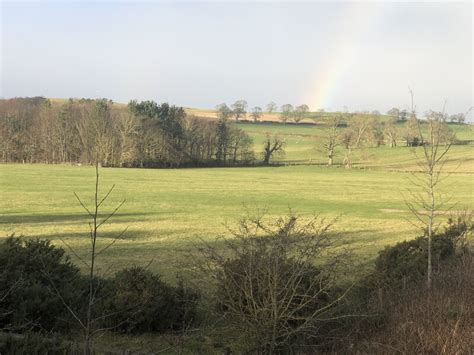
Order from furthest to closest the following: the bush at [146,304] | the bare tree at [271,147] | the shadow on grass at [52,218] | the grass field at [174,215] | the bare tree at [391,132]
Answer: the bare tree at [391,132] < the bare tree at [271,147] < the shadow on grass at [52,218] < the grass field at [174,215] < the bush at [146,304]

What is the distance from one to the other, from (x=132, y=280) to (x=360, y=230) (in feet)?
58.6

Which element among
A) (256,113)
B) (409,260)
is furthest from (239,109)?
(409,260)

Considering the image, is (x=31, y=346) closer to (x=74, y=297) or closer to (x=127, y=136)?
(x=74, y=297)

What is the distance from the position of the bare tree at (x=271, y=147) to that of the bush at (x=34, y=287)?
104349 mm

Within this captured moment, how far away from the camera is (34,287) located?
775cm

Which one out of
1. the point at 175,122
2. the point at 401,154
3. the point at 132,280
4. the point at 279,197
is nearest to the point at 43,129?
the point at 175,122

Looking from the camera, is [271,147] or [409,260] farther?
[271,147]

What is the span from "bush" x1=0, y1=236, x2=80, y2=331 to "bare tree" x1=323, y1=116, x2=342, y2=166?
9931 cm

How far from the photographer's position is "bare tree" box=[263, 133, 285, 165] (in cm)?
11459

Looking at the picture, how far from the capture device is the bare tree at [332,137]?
346 ft

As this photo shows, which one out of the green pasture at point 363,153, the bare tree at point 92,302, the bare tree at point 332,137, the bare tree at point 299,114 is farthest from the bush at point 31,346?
the bare tree at point 299,114

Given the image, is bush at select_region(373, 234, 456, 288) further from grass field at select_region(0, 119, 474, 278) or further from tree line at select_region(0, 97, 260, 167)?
tree line at select_region(0, 97, 260, 167)

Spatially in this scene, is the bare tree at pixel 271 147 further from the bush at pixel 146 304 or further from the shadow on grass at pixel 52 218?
the bush at pixel 146 304

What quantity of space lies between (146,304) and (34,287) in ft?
5.93
